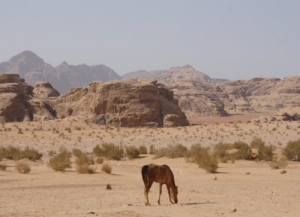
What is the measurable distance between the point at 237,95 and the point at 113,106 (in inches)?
3671

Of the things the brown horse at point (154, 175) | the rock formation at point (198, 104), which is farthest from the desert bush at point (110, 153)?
the rock formation at point (198, 104)

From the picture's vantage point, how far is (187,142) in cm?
2686

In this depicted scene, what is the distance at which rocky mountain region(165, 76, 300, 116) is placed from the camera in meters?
83.4

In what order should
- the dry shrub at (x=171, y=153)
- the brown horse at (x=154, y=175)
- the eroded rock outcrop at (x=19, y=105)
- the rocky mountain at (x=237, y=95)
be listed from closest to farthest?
the brown horse at (x=154, y=175) < the dry shrub at (x=171, y=153) < the eroded rock outcrop at (x=19, y=105) < the rocky mountain at (x=237, y=95)

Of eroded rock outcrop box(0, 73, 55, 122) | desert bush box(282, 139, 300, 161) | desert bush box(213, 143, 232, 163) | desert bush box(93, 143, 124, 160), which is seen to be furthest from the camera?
eroded rock outcrop box(0, 73, 55, 122)

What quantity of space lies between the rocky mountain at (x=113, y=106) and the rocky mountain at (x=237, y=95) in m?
38.7

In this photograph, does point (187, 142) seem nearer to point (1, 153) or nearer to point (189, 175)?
point (189, 175)

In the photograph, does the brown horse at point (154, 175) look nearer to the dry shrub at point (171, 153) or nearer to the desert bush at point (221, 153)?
the desert bush at point (221, 153)

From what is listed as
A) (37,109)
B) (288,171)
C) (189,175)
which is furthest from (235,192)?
(37,109)

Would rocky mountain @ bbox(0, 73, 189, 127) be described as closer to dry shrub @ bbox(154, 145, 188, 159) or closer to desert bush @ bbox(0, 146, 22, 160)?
dry shrub @ bbox(154, 145, 188, 159)

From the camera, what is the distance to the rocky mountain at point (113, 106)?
127 feet

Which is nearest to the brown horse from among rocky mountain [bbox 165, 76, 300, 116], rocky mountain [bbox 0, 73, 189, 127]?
rocky mountain [bbox 0, 73, 189, 127]

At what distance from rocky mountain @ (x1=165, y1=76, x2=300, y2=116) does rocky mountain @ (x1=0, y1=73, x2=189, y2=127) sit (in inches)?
1522

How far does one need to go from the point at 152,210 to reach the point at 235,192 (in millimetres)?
3586
